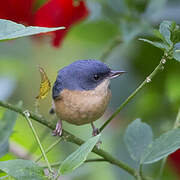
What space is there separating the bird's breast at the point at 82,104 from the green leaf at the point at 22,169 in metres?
0.89

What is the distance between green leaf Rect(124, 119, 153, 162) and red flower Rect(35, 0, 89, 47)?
0.61 m

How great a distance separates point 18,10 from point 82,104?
0.53 meters

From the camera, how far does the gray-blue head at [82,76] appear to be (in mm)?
2303

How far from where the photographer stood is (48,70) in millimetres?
3715

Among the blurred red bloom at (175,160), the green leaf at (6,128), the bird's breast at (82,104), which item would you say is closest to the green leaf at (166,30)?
the green leaf at (6,128)

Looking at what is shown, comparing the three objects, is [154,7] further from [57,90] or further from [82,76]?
[57,90]

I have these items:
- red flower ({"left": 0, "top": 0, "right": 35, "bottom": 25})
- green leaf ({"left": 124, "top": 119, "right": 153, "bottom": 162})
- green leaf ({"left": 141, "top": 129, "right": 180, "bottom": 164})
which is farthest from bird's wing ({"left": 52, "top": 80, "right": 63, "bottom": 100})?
green leaf ({"left": 141, "top": 129, "right": 180, "bottom": 164})

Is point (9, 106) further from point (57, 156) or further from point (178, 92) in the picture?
point (57, 156)

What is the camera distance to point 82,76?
2381mm

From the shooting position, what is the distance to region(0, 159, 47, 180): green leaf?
129cm

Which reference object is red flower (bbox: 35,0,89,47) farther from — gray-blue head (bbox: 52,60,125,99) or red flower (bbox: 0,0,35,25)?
gray-blue head (bbox: 52,60,125,99)

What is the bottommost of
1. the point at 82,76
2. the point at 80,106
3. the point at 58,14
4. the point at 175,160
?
the point at 175,160

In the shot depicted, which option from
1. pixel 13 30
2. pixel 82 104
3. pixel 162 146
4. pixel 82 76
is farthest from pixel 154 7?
pixel 13 30

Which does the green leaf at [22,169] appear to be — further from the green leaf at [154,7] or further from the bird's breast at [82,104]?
the green leaf at [154,7]
